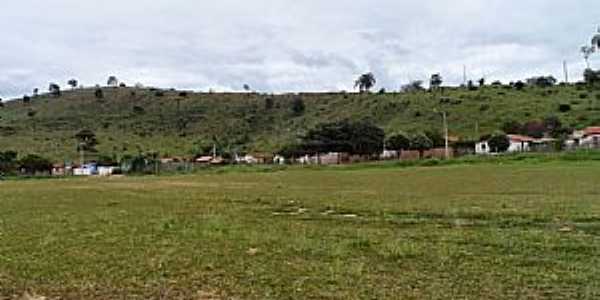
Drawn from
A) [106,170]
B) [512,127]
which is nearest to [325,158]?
[512,127]

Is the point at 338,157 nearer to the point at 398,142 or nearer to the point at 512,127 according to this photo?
the point at 398,142

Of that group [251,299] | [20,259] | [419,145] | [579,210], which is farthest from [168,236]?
[419,145]

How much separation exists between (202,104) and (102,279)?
14057cm

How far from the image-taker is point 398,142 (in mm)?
102938

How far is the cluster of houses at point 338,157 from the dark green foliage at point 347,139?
59.4 inches

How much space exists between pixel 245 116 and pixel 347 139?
130ft

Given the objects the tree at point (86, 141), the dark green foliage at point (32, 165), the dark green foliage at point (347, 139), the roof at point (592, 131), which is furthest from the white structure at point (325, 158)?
the tree at point (86, 141)

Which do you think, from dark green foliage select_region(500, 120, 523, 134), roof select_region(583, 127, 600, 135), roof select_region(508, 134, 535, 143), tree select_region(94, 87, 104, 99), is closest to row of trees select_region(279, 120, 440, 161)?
roof select_region(508, 134, 535, 143)

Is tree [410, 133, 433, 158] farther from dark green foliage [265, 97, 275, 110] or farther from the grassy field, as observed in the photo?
the grassy field

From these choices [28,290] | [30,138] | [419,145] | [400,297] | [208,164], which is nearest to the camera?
[400,297]

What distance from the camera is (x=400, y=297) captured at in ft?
29.3

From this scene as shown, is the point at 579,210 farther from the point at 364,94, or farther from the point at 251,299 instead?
the point at 364,94

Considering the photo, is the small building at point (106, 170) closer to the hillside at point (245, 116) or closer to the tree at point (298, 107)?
the hillside at point (245, 116)

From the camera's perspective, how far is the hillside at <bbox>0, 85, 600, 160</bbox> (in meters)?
120
